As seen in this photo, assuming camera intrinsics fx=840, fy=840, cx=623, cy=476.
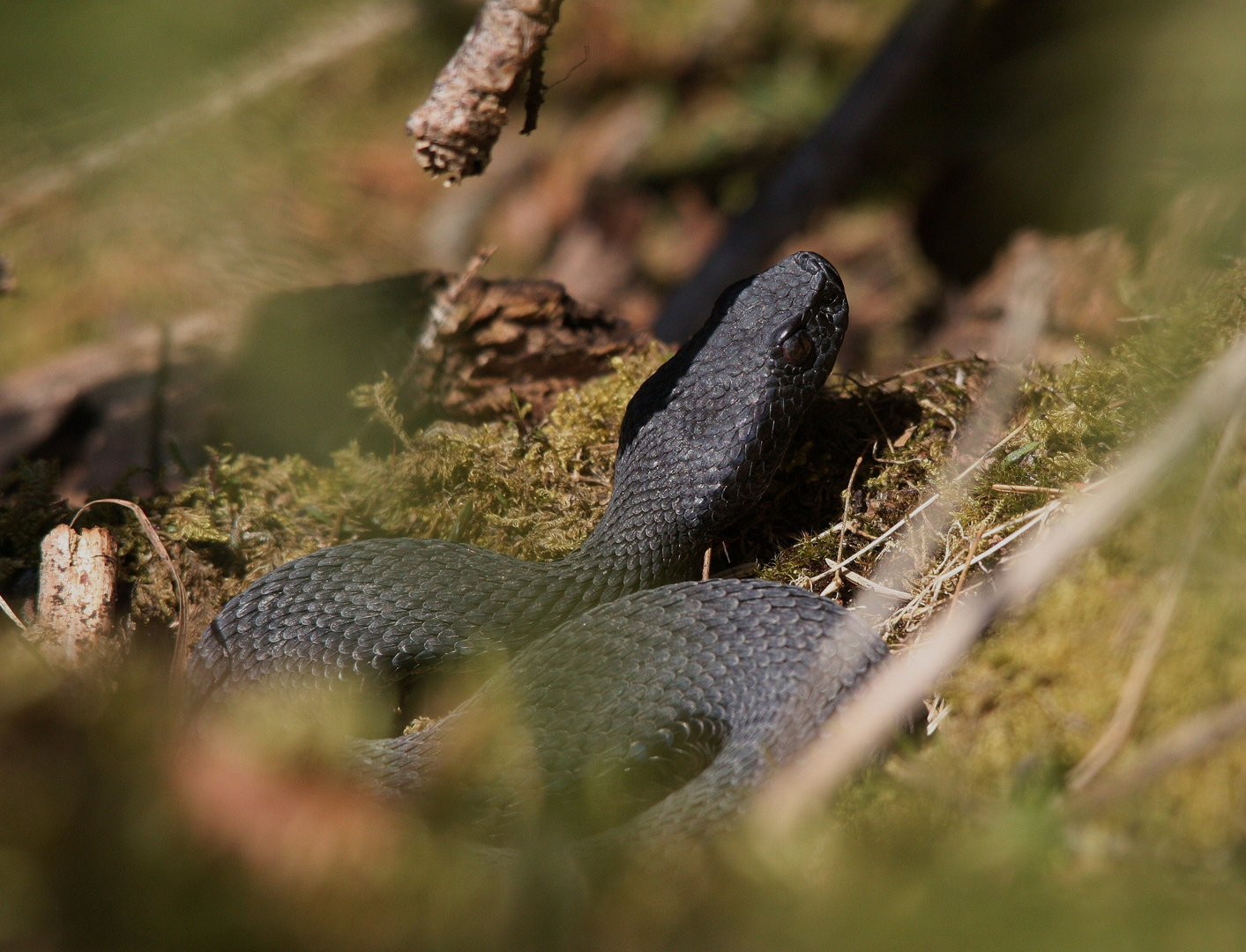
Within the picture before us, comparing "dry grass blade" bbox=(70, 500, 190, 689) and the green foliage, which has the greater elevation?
the green foliage

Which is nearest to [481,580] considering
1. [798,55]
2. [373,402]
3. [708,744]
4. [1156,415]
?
[708,744]

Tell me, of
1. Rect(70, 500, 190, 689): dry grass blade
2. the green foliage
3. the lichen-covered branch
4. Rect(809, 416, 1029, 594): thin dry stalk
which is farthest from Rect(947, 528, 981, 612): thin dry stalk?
the green foliage

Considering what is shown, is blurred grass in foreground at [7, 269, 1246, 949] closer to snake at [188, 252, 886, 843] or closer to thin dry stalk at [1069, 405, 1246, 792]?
thin dry stalk at [1069, 405, 1246, 792]

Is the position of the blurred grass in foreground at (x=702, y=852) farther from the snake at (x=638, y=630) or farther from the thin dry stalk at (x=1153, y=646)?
the snake at (x=638, y=630)

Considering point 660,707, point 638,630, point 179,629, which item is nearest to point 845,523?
point 638,630

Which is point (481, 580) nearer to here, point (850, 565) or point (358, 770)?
point (358, 770)

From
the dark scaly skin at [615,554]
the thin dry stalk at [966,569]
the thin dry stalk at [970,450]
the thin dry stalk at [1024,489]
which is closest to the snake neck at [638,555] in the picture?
the dark scaly skin at [615,554]

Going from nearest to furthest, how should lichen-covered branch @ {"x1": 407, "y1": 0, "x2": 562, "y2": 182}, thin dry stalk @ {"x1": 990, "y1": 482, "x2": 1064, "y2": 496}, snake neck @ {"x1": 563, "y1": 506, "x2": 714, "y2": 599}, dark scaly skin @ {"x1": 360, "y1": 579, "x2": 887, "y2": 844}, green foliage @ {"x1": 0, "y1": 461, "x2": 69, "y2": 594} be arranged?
dark scaly skin @ {"x1": 360, "y1": 579, "x2": 887, "y2": 844}
lichen-covered branch @ {"x1": 407, "y1": 0, "x2": 562, "y2": 182}
thin dry stalk @ {"x1": 990, "y1": 482, "x2": 1064, "y2": 496}
snake neck @ {"x1": 563, "y1": 506, "x2": 714, "y2": 599}
green foliage @ {"x1": 0, "y1": 461, "x2": 69, "y2": 594}
